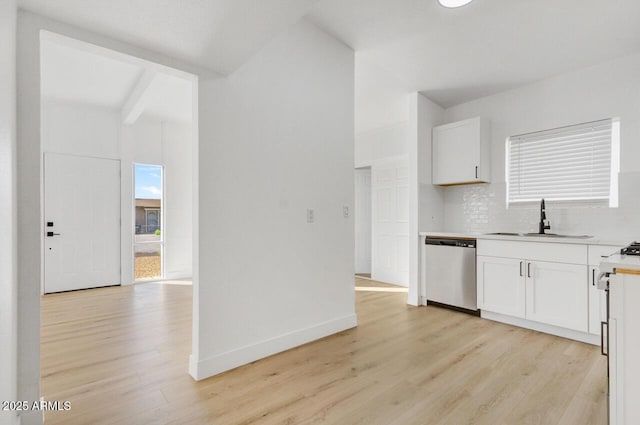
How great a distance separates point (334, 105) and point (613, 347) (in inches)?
103

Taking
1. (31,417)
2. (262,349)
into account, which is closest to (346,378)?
(262,349)

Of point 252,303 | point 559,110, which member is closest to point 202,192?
point 252,303

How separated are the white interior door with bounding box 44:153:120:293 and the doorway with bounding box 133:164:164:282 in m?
0.32

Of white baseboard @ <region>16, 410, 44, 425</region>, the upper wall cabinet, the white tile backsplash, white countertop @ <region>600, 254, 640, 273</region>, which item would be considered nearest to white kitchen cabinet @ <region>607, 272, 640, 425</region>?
white countertop @ <region>600, 254, 640, 273</region>

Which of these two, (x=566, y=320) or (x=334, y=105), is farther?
(x=334, y=105)

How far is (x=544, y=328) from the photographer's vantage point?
312cm

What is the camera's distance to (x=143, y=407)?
1.88 metres

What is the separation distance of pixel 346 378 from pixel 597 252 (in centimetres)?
239

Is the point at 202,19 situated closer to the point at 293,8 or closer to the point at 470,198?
the point at 293,8

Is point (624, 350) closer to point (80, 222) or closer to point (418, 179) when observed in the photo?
point (418, 179)

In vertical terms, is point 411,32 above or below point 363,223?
above

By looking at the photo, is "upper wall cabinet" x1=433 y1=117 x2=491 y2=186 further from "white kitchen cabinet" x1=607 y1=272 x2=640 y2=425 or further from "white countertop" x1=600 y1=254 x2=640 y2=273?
"white kitchen cabinet" x1=607 y1=272 x2=640 y2=425

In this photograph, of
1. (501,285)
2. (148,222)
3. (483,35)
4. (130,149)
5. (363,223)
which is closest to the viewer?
(483,35)

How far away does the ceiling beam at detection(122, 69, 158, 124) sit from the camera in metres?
3.84
